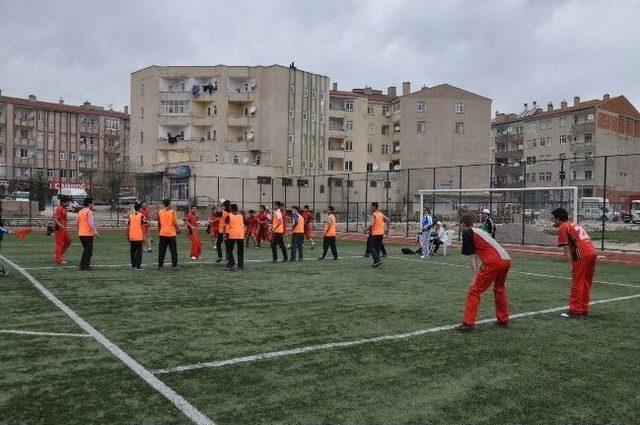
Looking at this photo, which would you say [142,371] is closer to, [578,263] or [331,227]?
[578,263]

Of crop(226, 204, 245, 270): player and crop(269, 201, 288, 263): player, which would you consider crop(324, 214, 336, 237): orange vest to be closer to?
crop(269, 201, 288, 263): player

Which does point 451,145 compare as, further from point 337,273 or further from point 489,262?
point 489,262

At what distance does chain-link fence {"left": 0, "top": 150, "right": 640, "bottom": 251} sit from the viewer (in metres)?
33.2

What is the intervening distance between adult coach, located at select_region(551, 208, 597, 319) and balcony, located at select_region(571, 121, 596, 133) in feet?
242

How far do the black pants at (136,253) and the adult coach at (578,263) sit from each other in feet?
33.4

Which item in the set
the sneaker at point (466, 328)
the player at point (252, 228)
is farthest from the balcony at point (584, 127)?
the sneaker at point (466, 328)

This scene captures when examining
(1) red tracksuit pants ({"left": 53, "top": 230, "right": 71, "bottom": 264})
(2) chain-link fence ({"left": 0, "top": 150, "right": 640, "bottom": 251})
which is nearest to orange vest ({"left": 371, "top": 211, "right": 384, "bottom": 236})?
(1) red tracksuit pants ({"left": 53, "top": 230, "right": 71, "bottom": 264})

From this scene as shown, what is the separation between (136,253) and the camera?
14750 mm

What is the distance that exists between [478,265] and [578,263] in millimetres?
1982

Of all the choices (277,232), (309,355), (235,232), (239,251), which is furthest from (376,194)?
(309,355)

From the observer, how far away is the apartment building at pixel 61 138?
8325 cm

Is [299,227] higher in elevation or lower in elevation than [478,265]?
higher

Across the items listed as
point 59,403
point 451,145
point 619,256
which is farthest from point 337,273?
point 451,145

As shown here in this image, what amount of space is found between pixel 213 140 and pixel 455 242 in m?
39.4
